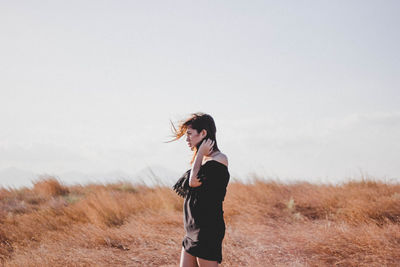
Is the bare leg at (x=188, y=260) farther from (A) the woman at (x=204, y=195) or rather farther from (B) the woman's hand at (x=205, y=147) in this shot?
(B) the woman's hand at (x=205, y=147)

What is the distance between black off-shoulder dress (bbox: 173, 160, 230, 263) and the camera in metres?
2.20

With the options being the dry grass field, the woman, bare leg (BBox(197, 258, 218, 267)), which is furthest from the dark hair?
the dry grass field

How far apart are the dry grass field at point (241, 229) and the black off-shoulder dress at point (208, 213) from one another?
205cm

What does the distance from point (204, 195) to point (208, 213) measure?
12cm

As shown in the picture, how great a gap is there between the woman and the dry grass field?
80.2 inches

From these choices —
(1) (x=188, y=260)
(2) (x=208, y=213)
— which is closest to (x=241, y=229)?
(1) (x=188, y=260)

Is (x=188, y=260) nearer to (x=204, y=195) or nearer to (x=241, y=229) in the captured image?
(x=204, y=195)

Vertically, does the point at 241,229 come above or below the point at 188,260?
below

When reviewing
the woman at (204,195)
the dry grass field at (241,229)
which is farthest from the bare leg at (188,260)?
the dry grass field at (241,229)

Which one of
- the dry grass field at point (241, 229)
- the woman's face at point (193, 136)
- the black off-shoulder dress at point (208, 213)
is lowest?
the dry grass field at point (241, 229)

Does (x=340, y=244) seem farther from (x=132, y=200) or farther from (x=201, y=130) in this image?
(x=132, y=200)

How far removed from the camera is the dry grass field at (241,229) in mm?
4266

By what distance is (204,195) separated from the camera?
2227mm

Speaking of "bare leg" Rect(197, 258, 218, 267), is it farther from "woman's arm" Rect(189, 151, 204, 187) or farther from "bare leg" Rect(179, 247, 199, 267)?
"woman's arm" Rect(189, 151, 204, 187)
